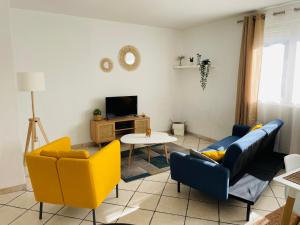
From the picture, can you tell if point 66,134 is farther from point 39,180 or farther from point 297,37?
point 297,37

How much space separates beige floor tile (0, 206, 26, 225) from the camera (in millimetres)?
2375

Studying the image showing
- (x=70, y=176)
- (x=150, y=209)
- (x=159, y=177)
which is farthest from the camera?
(x=159, y=177)

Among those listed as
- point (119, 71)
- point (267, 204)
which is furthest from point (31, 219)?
point (119, 71)

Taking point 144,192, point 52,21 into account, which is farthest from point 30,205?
point 52,21

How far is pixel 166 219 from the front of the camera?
7.80ft

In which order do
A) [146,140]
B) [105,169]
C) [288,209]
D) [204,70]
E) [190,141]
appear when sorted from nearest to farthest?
[288,209], [105,169], [146,140], [204,70], [190,141]

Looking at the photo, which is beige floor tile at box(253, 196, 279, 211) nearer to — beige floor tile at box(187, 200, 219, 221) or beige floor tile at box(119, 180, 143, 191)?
beige floor tile at box(187, 200, 219, 221)

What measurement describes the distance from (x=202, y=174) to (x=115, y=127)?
2.74 metres

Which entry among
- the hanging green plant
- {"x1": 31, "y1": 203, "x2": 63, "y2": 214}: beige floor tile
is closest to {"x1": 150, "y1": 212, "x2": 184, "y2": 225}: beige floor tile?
{"x1": 31, "y1": 203, "x2": 63, "y2": 214}: beige floor tile

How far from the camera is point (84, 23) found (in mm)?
4426

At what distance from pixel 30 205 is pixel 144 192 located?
4.45 ft

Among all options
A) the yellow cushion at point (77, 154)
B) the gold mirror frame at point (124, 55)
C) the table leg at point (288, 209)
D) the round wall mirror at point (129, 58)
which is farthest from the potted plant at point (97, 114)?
the table leg at point (288, 209)

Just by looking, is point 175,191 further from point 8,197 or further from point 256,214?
point 8,197

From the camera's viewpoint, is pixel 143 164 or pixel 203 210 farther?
pixel 143 164
